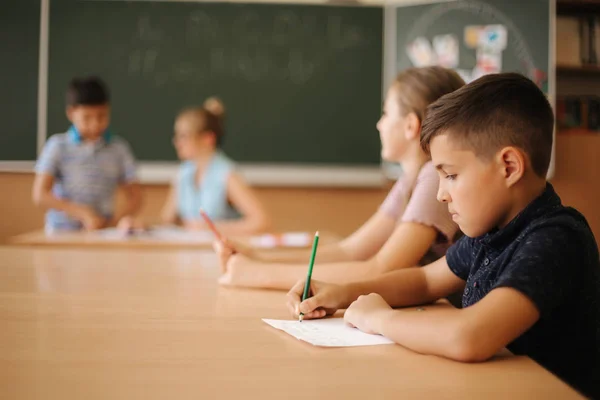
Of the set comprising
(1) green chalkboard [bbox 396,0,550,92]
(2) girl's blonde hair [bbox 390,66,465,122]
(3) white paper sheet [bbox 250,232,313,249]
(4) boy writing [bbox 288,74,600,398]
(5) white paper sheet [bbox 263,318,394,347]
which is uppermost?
(1) green chalkboard [bbox 396,0,550,92]

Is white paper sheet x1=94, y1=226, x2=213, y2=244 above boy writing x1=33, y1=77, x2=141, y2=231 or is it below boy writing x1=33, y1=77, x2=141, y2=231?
below

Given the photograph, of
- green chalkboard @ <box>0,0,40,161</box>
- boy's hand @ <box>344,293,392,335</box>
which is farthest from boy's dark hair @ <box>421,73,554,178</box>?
green chalkboard @ <box>0,0,40,161</box>

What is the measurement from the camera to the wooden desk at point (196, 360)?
731 millimetres

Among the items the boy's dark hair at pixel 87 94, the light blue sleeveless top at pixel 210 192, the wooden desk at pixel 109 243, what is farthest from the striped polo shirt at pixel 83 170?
the wooden desk at pixel 109 243

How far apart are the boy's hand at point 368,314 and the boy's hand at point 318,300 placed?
2.9 inches

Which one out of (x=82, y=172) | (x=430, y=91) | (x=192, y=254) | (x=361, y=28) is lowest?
(x=192, y=254)

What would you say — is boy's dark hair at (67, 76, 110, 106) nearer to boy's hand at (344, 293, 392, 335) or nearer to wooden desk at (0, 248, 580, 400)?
wooden desk at (0, 248, 580, 400)

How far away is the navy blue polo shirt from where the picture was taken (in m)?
0.88

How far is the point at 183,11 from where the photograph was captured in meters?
4.22

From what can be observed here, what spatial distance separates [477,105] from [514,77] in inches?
2.9

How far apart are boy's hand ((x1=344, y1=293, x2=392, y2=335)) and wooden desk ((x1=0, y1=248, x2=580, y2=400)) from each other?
0.08 m

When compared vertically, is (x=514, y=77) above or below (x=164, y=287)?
above

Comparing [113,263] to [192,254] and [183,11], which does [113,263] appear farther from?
[183,11]

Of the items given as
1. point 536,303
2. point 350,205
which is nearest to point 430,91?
point 536,303
